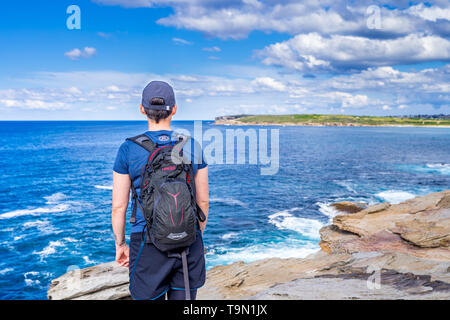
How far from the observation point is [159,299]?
13.0 ft

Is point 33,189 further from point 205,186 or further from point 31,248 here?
point 205,186

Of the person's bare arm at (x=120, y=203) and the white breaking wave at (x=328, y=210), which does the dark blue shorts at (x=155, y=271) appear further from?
the white breaking wave at (x=328, y=210)

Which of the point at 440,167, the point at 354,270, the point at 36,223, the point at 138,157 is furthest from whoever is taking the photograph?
the point at 440,167

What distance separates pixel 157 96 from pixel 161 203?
1262mm

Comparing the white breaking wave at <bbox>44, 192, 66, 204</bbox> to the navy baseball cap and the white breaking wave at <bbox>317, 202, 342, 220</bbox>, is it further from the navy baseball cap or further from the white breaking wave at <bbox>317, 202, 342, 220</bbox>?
the navy baseball cap

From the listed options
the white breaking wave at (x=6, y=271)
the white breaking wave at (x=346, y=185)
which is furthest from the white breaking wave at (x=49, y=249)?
the white breaking wave at (x=346, y=185)

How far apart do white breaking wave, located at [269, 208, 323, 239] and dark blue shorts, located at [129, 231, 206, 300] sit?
22.3m

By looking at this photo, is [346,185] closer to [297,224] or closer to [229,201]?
[229,201]

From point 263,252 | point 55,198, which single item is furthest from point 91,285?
point 55,198

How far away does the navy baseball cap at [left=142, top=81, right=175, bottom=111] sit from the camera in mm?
3864

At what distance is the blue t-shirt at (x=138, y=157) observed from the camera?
3783mm

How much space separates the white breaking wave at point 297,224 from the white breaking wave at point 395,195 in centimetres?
1156

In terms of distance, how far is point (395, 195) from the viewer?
37469 mm

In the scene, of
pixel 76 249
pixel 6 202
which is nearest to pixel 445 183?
pixel 76 249
